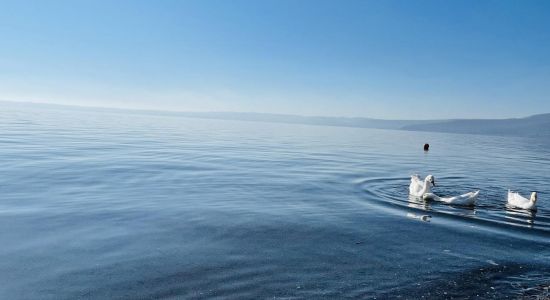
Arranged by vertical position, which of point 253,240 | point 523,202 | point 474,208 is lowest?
point 253,240

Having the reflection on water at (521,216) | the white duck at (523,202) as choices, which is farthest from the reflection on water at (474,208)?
the white duck at (523,202)

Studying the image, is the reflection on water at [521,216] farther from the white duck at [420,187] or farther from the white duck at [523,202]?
the white duck at [420,187]

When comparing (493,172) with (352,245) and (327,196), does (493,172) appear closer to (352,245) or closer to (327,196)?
(327,196)

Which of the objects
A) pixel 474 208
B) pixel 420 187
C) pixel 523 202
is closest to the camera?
pixel 523 202

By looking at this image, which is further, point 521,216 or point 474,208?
point 474,208

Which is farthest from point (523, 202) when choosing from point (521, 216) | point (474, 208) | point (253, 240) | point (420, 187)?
point (253, 240)

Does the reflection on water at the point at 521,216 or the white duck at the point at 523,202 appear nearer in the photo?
the reflection on water at the point at 521,216

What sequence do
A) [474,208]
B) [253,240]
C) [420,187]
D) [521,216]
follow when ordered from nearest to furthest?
[253,240] → [521,216] → [474,208] → [420,187]

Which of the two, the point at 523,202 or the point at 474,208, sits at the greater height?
the point at 523,202

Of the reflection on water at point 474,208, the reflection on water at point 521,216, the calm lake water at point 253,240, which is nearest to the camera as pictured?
the calm lake water at point 253,240

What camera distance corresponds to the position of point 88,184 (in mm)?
18516

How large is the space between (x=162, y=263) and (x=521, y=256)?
8596 millimetres

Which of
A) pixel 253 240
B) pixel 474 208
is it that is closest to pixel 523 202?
pixel 474 208

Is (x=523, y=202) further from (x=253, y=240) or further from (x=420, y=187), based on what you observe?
(x=253, y=240)
